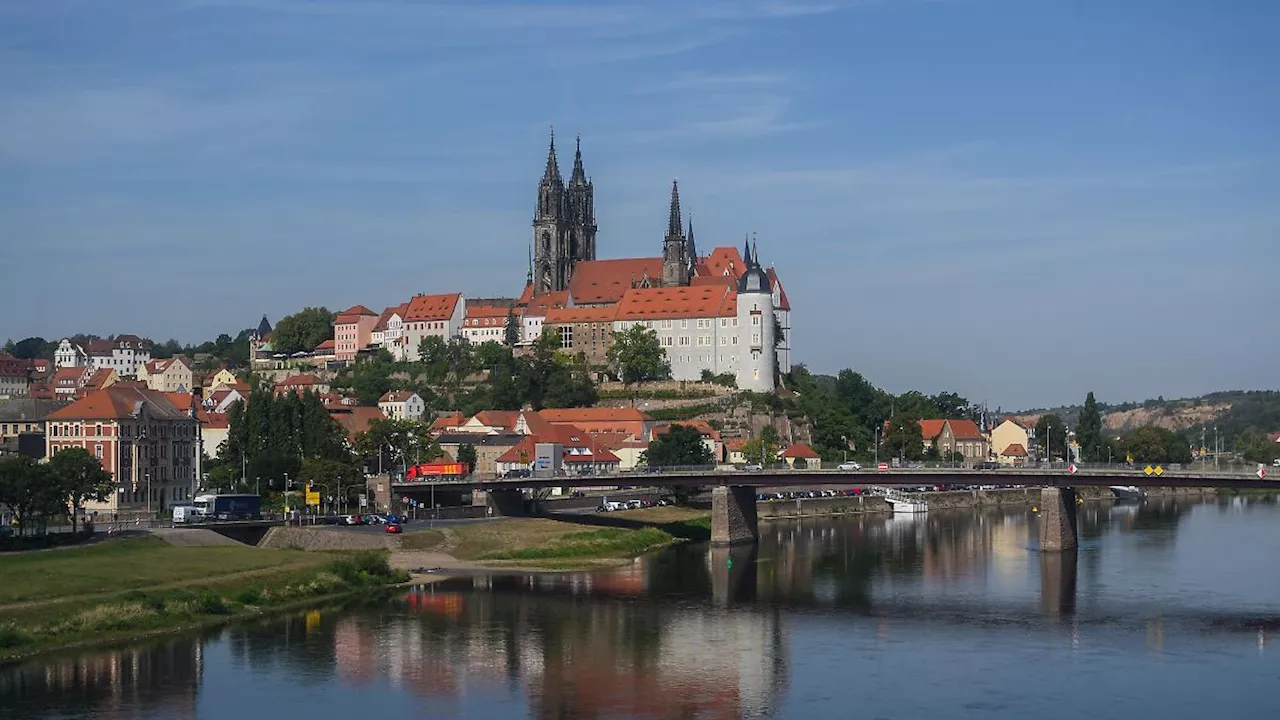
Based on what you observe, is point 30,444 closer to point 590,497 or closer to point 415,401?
point 590,497

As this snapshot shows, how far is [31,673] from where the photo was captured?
5909 cm

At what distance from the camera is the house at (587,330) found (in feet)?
624

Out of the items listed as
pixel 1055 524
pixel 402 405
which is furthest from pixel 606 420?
pixel 1055 524

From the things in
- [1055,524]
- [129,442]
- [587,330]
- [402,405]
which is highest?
[587,330]

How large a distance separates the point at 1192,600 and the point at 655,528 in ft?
139

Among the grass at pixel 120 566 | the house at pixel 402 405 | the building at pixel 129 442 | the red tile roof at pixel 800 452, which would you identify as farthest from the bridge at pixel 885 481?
the house at pixel 402 405

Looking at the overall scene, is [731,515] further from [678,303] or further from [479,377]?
[479,377]

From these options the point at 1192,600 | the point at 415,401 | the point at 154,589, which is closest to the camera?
the point at 154,589

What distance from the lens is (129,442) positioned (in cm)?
10575

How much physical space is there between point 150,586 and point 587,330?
120084 millimetres

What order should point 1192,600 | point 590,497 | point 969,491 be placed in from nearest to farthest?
point 1192,600, point 590,497, point 969,491

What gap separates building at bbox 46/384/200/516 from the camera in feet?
342

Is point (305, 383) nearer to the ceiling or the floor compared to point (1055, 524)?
nearer to the ceiling

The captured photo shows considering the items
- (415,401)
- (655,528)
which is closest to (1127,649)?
(655,528)
